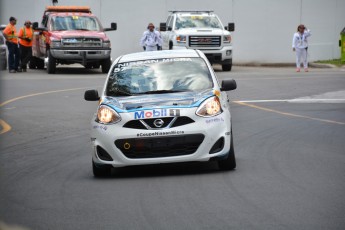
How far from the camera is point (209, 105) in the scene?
1075cm

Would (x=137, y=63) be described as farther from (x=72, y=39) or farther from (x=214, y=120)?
(x=72, y=39)

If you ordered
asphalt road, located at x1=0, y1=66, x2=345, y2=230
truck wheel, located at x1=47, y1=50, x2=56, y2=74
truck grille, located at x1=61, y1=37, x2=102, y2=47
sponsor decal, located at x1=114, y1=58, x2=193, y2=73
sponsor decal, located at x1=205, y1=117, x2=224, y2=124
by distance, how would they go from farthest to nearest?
truck wheel, located at x1=47, y1=50, x2=56, y2=74 → truck grille, located at x1=61, y1=37, x2=102, y2=47 → sponsor decal, located at x1=114, y1=58, x2=193, y2=73 → sponsor decal, located at x1=205, y1=117, x2=224, y2=124 → asphalt road, located at x1=0, y1=66, x2=345, y2=230

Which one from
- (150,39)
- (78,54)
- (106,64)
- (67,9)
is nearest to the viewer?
(78,54)

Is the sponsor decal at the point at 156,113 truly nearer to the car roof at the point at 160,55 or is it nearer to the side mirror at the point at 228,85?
the side mirror at the point at 228,85

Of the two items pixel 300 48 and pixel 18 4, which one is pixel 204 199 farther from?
pixel 18 4

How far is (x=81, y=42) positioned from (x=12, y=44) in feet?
9.41

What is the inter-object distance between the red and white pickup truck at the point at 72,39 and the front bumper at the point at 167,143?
2107cm

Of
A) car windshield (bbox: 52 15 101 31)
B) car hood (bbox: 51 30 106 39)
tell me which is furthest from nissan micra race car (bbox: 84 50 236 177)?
car windshield (bbox: 52 15 101 31)

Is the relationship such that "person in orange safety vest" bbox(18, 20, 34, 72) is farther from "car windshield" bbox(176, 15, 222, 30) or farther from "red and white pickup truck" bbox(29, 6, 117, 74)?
"car windshield" bbox(176, 15, 222, 30)

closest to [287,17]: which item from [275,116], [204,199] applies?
[275,116]

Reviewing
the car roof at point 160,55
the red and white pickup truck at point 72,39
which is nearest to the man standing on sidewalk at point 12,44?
the red and white pickup truck at point 72,39

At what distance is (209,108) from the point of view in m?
10.7

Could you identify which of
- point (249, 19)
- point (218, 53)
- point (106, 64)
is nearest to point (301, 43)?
point (218, 53)

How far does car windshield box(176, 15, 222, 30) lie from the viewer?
3431 centimetres
